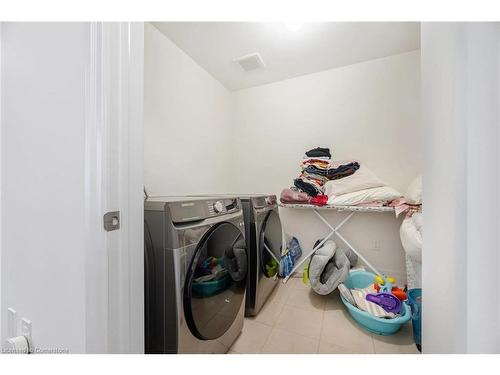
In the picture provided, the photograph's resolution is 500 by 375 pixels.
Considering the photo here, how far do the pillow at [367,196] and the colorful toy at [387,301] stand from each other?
695 millimetres

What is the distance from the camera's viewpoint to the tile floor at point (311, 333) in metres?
1.18

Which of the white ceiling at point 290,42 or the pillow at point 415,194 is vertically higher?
the white ceiling at point 290,42

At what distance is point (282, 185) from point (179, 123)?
127cm

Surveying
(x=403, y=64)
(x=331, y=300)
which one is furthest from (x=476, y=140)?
(x=403, y=64)

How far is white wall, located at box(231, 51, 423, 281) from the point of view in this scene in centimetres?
188

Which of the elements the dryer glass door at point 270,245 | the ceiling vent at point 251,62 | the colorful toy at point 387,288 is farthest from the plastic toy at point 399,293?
the ceiling vent at point 251,62

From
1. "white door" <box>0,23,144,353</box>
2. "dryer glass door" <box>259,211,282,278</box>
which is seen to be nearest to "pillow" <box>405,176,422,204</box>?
"dryer glass door" <box>259,211,282,278</box>

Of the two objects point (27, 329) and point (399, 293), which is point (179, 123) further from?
point (399, 293)

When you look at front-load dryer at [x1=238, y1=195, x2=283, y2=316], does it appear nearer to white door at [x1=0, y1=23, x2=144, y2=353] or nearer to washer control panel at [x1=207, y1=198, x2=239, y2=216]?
washer control panel at [x1=207, y1=198, x2=239, y2=216]

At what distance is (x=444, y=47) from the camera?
1.10ft

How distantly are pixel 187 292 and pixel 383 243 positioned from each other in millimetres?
1960

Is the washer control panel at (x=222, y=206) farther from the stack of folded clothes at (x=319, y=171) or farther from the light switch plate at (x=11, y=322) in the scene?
the stack of folded clothes at (x=319, y=171)

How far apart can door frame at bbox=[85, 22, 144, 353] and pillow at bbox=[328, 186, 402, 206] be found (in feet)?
5.34

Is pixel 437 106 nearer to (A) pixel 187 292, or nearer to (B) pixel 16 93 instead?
(A) pixel 187 292
